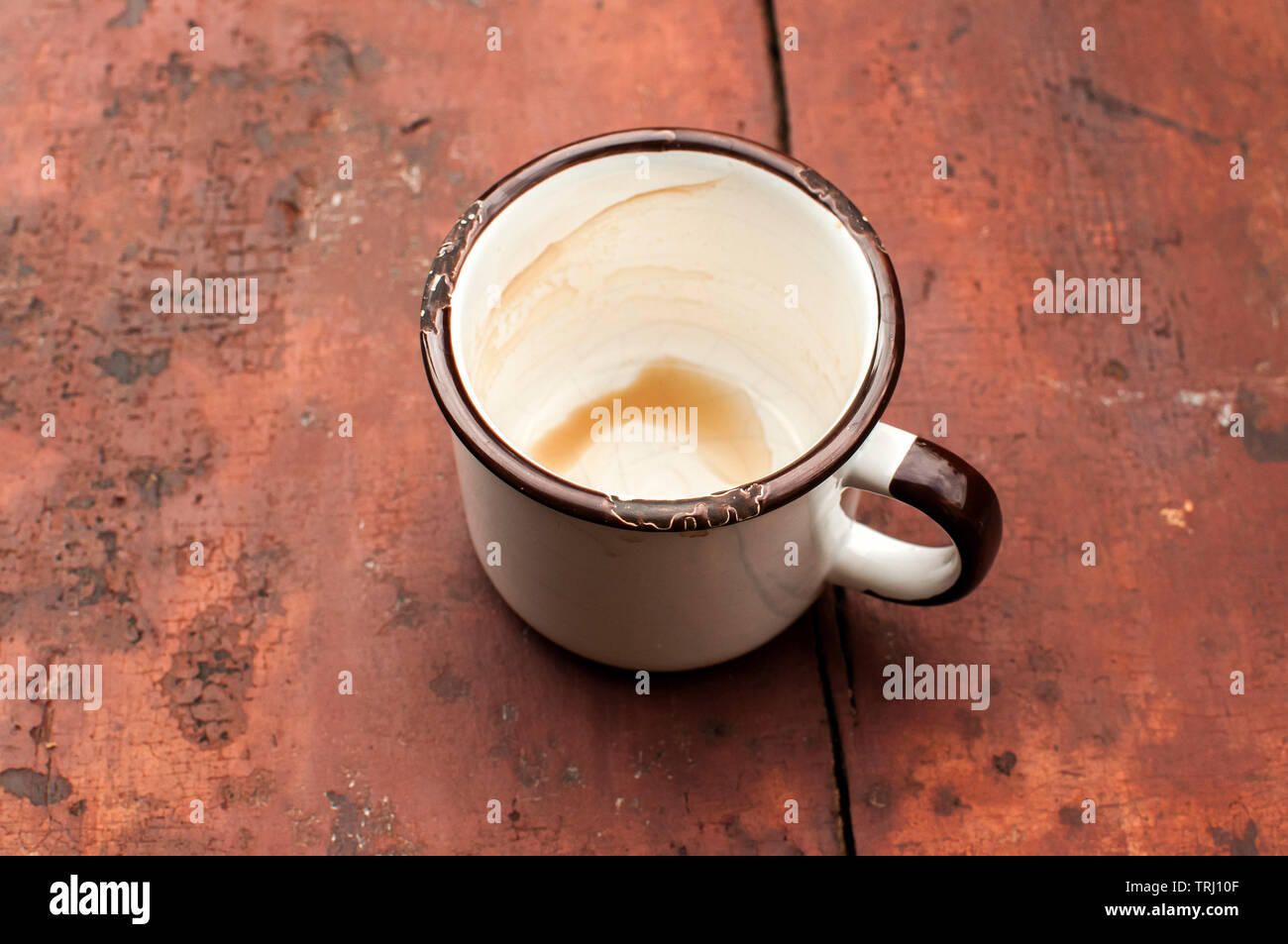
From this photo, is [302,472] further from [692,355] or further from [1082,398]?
[1082,398]

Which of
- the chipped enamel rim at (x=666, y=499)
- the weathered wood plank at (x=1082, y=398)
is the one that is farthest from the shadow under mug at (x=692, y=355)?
the weathered wood plank at (x=1082, y=398)

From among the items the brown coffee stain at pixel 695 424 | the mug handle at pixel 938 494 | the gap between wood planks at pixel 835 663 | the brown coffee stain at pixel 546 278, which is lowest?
the gap between wood planks at pixel 835 663

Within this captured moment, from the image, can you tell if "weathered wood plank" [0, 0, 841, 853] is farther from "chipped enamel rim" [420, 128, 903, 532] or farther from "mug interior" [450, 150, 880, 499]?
"chipped enamel rim" [420, 128, 903, 532]

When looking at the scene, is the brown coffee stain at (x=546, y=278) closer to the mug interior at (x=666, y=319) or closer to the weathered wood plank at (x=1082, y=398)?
the mug interior at (x=666, y=319)

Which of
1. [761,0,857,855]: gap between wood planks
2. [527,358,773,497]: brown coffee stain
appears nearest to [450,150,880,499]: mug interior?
[527,358,773,497]: brown coffee stain

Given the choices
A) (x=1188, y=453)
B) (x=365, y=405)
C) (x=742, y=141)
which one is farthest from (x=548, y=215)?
(x=1188, y=453)

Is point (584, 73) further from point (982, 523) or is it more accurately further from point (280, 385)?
point (982, 523)

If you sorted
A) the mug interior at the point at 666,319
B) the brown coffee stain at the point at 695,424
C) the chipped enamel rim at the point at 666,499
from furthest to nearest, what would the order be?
the brown coffee stain at the point at 695,424 < the mug interior at the point at 666,319 < the chipped enamel rim at the point at 666,499
